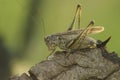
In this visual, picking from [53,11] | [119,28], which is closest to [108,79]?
[119,28]

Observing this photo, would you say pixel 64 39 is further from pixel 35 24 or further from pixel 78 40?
pixel 35 24

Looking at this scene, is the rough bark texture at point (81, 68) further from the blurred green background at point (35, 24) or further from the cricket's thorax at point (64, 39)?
the blurred green background at point (35, 24)

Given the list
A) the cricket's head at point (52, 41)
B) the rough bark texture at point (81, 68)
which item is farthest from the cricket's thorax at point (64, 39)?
the rough bark texture at point (81, 68)

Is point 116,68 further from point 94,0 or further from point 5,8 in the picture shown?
point 5,8

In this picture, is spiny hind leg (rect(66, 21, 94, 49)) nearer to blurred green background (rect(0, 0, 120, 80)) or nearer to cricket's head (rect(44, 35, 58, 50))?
cricket's head (rect(44, 35, 58, 50))

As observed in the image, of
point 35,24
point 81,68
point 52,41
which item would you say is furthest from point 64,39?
point 35,24

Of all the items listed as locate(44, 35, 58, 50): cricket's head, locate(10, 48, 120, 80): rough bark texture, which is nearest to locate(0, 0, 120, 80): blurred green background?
locate(44, 35, 58, 50): cricket's head

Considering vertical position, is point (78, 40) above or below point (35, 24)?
above
